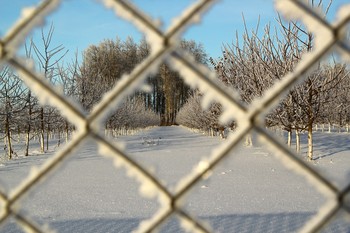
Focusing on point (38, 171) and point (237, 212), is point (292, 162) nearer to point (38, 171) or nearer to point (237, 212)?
point (38, 171)

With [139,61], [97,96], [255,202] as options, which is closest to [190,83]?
[255,202]

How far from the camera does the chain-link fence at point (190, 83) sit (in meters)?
0.71

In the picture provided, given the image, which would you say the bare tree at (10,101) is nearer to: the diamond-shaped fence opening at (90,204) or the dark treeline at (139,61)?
the diamond-shaped fence opening at (90,204)

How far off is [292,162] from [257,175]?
7.01 metres

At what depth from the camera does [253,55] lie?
1197 cm

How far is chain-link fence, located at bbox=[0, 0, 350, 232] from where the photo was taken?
715mm

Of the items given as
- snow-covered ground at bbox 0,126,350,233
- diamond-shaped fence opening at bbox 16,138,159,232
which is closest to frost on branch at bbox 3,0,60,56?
snow-covered ground at bbox 0,126,350,233

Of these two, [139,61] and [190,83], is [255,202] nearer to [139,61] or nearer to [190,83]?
[190,83]

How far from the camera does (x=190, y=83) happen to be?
76cm

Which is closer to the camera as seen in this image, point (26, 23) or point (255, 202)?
point (26, 23)

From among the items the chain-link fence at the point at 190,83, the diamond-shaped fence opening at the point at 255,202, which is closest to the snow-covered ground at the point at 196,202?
the diamond-shaped fence opening at the point at 255,202

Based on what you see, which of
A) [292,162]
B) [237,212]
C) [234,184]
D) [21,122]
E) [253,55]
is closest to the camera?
[292,162]

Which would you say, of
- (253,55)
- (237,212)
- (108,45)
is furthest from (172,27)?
(108,45)

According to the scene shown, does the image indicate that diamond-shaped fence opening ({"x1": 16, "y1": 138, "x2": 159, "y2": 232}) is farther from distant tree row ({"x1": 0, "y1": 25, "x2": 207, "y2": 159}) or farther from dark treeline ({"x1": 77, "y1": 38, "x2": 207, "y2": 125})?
dark treeline ({"x1": 77, "y1": 38, "x2": 207, "y2": 125})
